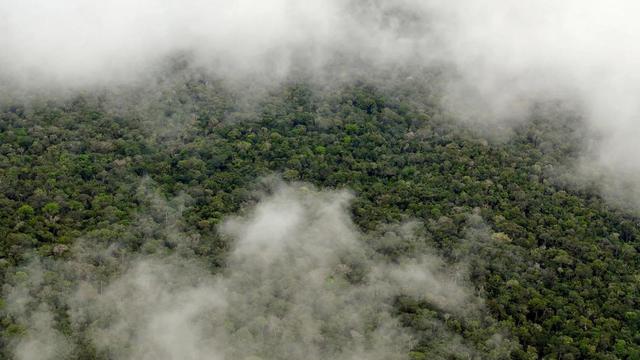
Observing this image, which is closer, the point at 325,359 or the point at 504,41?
the point at 325,359

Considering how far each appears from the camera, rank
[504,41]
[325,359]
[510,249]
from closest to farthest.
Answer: [325,359]
[510,249]
[504,41]

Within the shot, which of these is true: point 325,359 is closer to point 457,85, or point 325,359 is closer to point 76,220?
point 76,220

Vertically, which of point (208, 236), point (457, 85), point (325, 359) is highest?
point (457, 85)

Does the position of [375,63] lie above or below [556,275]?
above

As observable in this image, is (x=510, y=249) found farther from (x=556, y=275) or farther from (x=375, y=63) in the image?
(x=375, y=63)

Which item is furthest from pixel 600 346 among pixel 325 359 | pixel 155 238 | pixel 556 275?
pixel 155 238

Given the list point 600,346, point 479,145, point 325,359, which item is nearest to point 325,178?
point 479,145

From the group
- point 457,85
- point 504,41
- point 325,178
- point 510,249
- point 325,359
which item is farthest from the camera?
point 504,41
